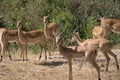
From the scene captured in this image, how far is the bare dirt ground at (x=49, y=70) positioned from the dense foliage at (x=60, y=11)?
7.78 metres

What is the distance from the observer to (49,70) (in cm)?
1352

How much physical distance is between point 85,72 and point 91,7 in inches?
471

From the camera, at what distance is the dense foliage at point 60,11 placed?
910 inches

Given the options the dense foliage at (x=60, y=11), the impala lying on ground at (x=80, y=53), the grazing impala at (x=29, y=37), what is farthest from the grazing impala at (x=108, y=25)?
the impala lying on ground at (x=80, y=53)

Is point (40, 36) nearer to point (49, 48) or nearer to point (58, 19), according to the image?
point (49, 48)

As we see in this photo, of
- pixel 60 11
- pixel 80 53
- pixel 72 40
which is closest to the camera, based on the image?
pixel 80 53

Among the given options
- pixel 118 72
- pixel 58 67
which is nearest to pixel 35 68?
pixel 58 67

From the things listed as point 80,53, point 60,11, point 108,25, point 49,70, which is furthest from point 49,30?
point 60,11

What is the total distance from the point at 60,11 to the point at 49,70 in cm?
1028

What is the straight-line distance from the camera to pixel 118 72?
1335cm

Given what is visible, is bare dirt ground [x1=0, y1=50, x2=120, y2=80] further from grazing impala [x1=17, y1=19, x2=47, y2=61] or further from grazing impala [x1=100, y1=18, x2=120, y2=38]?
grazing impala [x1=100, y1=18, x2=120, y2=38]

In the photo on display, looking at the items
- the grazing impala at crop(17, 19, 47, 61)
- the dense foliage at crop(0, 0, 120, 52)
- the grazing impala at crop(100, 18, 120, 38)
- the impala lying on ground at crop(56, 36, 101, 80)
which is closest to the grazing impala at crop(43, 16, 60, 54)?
the grazing impala at crop(17, 19, 47, 61)

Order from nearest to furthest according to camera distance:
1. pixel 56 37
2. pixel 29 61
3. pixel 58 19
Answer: pixel 56 37 → pixel 29 61 → pixel 58 19

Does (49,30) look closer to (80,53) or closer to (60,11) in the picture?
(80,53)
